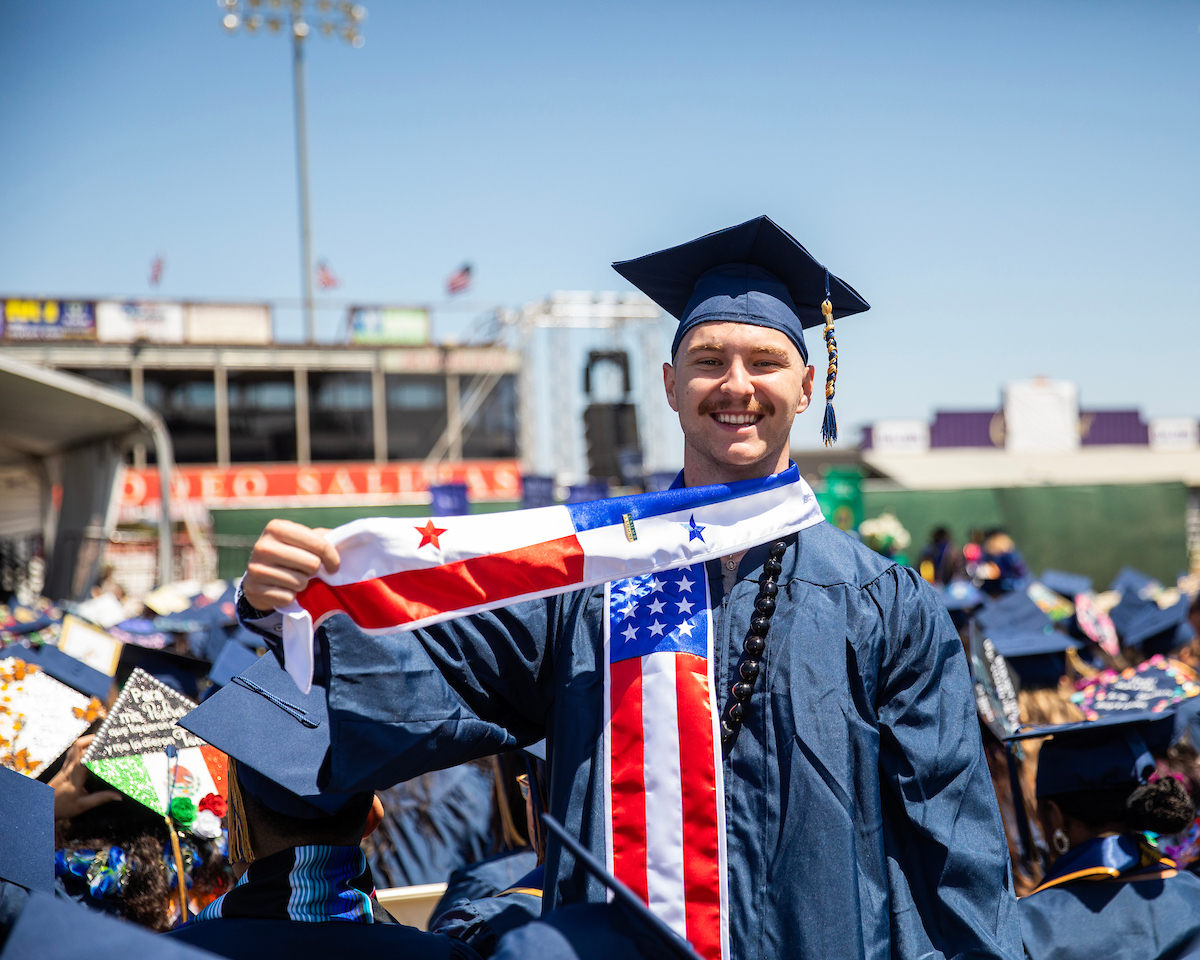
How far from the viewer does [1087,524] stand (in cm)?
2148

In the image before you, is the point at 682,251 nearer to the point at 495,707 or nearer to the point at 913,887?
the point at 495,707

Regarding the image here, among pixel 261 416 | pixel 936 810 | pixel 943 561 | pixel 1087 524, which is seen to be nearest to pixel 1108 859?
pixel 936 810

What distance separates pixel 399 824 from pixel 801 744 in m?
2.32

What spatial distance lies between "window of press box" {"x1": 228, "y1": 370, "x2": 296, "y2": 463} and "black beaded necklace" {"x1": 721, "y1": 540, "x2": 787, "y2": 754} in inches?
1075

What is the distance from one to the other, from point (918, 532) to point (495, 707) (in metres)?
21.0

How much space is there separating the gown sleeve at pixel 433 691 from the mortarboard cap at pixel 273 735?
0.36 ft

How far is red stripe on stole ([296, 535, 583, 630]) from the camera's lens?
161 cm

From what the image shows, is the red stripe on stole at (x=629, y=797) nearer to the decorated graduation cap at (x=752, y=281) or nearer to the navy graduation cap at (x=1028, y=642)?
the decorated graduation cap at (x=752, y=281)

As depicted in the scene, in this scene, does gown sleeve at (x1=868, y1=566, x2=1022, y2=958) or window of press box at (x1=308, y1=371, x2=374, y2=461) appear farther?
window of press box at (x1=308, y1=371, x2=374, y2=461)

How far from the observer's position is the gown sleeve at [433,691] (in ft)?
5.18

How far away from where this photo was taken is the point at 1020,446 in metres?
41.4

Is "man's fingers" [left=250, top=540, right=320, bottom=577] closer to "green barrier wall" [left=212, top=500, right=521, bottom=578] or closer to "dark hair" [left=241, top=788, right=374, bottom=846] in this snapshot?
"dark hair" [left=241, top=788, right=374, bottom=846]

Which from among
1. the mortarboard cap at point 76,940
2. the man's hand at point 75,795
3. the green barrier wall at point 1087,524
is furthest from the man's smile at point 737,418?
the green barrier wall at point 1087,524

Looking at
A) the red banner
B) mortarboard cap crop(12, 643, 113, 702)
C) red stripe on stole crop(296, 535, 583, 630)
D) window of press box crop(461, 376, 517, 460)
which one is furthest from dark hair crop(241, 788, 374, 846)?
window of press box crop(461, 376, 517, 460)
